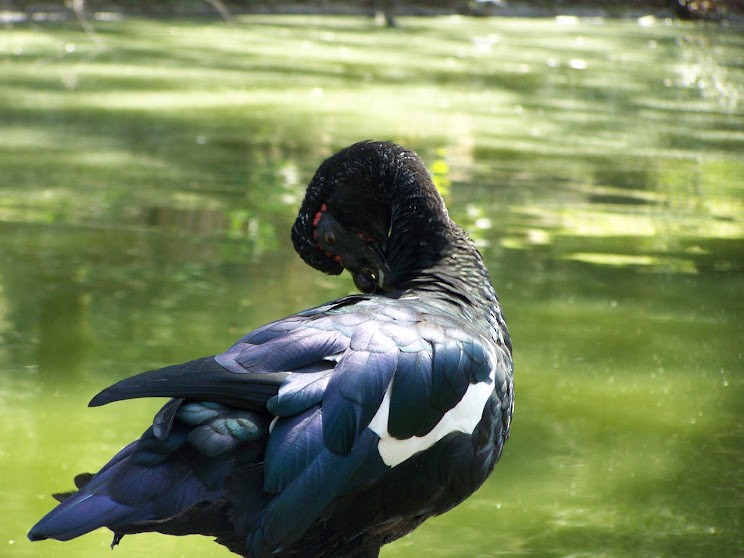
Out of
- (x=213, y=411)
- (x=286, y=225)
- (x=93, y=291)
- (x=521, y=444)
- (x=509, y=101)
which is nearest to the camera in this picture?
(x=213, y=411)

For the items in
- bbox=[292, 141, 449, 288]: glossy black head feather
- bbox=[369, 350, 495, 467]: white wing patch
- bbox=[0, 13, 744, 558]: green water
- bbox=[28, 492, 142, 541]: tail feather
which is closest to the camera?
bbox=[28, 492, 142, 541]: tail feather

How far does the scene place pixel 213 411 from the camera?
9.00 feet

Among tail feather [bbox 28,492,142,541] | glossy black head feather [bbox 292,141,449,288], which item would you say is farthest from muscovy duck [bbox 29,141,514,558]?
glossy black head feather [bbox 292,141,449,288]

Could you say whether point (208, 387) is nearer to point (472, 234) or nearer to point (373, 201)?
point (373, 201)

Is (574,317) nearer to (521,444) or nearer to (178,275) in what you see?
(521,444)

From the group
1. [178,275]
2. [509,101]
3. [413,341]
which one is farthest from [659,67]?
[413,341]

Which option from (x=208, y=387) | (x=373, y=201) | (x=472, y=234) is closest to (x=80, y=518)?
(x=208, y=387)

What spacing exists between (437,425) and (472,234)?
163 inches

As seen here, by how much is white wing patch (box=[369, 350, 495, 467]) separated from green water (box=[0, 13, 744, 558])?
823mm

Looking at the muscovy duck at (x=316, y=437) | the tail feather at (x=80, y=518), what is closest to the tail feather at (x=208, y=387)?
the muscovy duck at (x=316, y=437)

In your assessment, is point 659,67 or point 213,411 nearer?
point 213,411

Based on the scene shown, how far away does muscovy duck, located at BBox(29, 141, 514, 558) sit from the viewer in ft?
8.80

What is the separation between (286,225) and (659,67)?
10132 mm

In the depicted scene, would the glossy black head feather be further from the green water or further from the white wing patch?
the green water
